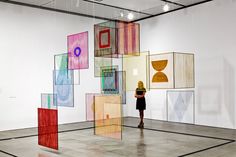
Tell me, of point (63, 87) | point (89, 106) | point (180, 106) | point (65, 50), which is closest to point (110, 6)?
point (65, 50)

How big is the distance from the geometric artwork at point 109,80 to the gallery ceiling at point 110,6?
1.94 meters

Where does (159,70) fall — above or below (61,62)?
below

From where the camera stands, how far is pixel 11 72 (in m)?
Result: 8.70

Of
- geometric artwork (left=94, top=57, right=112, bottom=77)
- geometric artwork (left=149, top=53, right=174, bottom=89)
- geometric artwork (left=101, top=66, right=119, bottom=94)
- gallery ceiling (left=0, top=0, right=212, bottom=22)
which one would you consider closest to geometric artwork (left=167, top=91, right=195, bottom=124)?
geometric artwork (left=149, top=53, right=174, bottom=89)

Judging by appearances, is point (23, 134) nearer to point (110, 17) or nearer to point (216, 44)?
point (110, 17)

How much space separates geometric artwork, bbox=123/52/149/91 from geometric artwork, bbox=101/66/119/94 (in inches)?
15.2

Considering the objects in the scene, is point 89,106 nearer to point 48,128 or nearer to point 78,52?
point 78,52

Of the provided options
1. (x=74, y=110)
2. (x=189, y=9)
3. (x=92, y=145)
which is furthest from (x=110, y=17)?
(x=92, y=145)

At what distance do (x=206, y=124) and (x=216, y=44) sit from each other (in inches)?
93.3

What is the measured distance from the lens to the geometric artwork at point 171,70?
7.93 metres

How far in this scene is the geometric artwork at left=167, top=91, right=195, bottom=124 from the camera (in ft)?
30.8

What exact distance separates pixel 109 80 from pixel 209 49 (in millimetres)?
3200

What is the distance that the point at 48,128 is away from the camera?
19.8ft

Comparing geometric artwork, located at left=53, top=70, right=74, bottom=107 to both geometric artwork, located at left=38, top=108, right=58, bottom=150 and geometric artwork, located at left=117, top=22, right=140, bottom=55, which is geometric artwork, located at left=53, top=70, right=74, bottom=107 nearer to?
geometric artwork, located at left=117, top=22, right=140, bottom=55
